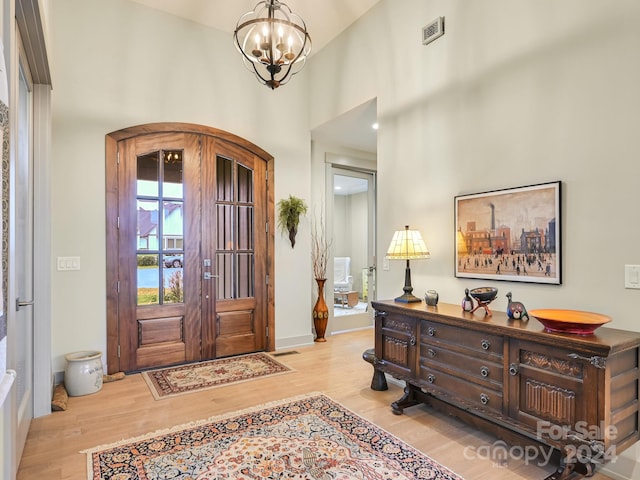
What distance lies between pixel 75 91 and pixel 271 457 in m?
3.71

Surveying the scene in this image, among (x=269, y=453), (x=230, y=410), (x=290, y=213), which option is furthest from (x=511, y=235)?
(x=290, y=213)

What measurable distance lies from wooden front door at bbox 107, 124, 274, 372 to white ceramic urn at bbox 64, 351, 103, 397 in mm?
405

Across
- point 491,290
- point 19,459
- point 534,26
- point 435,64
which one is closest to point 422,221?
point 491,290

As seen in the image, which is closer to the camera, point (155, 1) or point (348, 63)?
point (155, 1)

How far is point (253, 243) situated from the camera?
15.5 feet

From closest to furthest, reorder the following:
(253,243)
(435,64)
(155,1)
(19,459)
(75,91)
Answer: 1. (19,459)
2. (435,64)
3. (75,91)
4. (155,1)
5. (253,243)

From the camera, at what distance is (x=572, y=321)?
6.58ft

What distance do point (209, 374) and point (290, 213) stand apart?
6.86 ft

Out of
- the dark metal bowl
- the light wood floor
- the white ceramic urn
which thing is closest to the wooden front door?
the white ceramic urn

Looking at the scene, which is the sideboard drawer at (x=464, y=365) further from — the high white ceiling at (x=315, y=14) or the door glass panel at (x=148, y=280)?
the door glass panel at (x=148, y=280)

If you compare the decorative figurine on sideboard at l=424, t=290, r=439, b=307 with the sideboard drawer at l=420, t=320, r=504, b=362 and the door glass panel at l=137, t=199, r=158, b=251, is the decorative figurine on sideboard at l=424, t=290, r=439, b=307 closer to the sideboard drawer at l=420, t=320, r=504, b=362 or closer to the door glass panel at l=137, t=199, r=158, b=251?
the sideboard drawer at l=420, t=320, r=504, b=362

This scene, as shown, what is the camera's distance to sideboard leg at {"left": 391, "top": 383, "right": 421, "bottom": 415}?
2.97m

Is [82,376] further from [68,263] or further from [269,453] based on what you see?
[269,453]

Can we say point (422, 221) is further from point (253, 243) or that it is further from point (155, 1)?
point (155, 1)
